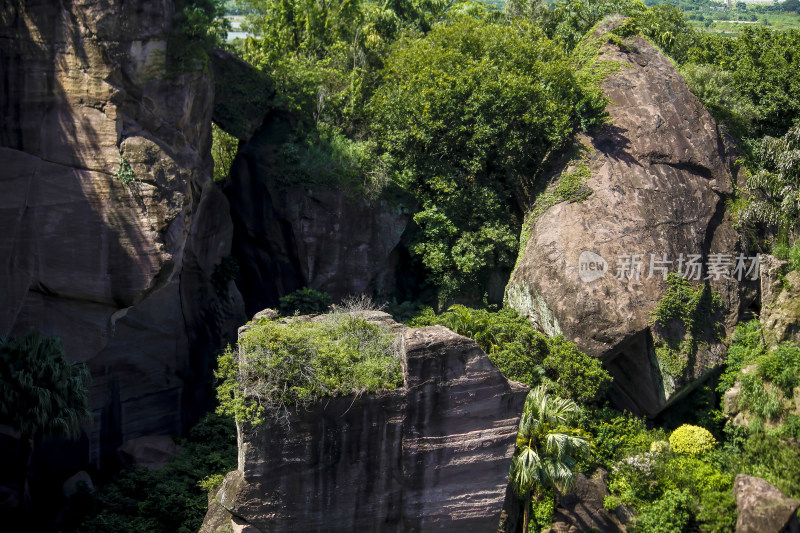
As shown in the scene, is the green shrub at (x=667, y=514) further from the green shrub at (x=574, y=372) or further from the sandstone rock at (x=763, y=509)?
the green shrub at (x=574, y=372)

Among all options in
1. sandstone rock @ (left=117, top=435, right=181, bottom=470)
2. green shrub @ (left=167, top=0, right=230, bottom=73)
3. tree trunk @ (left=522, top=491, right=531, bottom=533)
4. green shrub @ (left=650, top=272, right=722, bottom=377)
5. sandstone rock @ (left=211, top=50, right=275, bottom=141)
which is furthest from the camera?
sandstone rock @ (left=211, top=50, right=275, bottom=141)

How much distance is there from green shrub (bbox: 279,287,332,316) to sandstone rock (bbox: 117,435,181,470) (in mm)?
5059

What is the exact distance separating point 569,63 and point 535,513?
1573cm

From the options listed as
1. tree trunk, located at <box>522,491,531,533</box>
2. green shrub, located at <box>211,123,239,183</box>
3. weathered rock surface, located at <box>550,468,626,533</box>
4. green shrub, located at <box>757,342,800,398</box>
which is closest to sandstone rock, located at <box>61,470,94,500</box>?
tree trunk, located at <box>522,491,531,533</box>

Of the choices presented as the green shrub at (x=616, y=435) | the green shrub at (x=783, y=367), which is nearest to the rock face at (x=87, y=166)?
the green shrub at (x=616, y=435)

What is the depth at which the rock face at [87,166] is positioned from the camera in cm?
1884

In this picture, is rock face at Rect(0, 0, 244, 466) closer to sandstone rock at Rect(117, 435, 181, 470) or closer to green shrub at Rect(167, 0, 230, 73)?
green shrub at Rect(167, 0, 230, 73)

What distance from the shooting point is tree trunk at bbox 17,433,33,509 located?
18.8m

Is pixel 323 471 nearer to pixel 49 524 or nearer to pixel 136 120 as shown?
pixel 49 524

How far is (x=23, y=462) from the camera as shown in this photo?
1888 centimetres

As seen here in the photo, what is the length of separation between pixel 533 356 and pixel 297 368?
343 inches

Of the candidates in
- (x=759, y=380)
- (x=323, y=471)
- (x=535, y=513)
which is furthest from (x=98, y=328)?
(x=759, y=380)

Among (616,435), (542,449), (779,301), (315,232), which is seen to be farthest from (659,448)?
(315,232)

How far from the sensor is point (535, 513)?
19.9m
